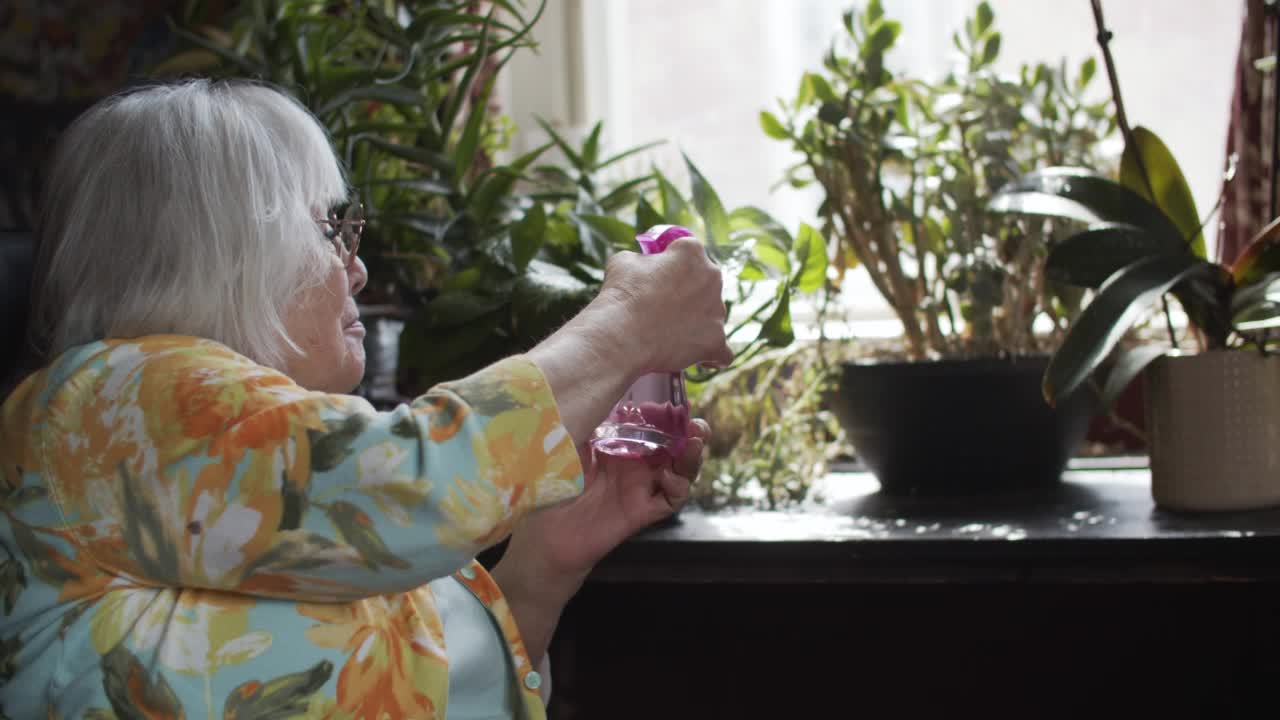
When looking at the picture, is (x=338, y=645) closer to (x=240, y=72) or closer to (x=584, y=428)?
(x=584, y=428)

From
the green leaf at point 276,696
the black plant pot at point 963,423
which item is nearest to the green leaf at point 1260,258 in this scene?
the black plant pot at point 963,423

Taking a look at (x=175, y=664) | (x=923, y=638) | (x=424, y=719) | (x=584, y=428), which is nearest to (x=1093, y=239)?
(x=923, y=638)

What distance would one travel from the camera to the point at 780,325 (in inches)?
44.5

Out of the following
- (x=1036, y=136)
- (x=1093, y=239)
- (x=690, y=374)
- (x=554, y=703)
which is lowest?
(x=554, y=703)

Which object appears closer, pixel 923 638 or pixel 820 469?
pixel 923 638

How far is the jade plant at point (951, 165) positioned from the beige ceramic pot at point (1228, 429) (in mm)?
243

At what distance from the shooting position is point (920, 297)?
1.41 meters

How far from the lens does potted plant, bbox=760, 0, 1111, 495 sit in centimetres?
127

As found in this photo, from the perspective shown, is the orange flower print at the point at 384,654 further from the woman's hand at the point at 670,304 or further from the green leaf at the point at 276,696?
the woman's hand at the point at 670,304

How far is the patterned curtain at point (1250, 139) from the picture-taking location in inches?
57.4

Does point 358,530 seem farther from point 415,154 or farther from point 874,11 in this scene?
point 874,11

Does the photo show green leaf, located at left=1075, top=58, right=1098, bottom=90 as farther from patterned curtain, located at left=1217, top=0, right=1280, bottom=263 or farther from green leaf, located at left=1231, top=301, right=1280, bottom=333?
green leaf, located at left=1231, top=301, right=1280, bottom=333

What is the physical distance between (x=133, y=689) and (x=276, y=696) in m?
0.08

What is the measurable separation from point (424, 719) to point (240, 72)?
90 cm
